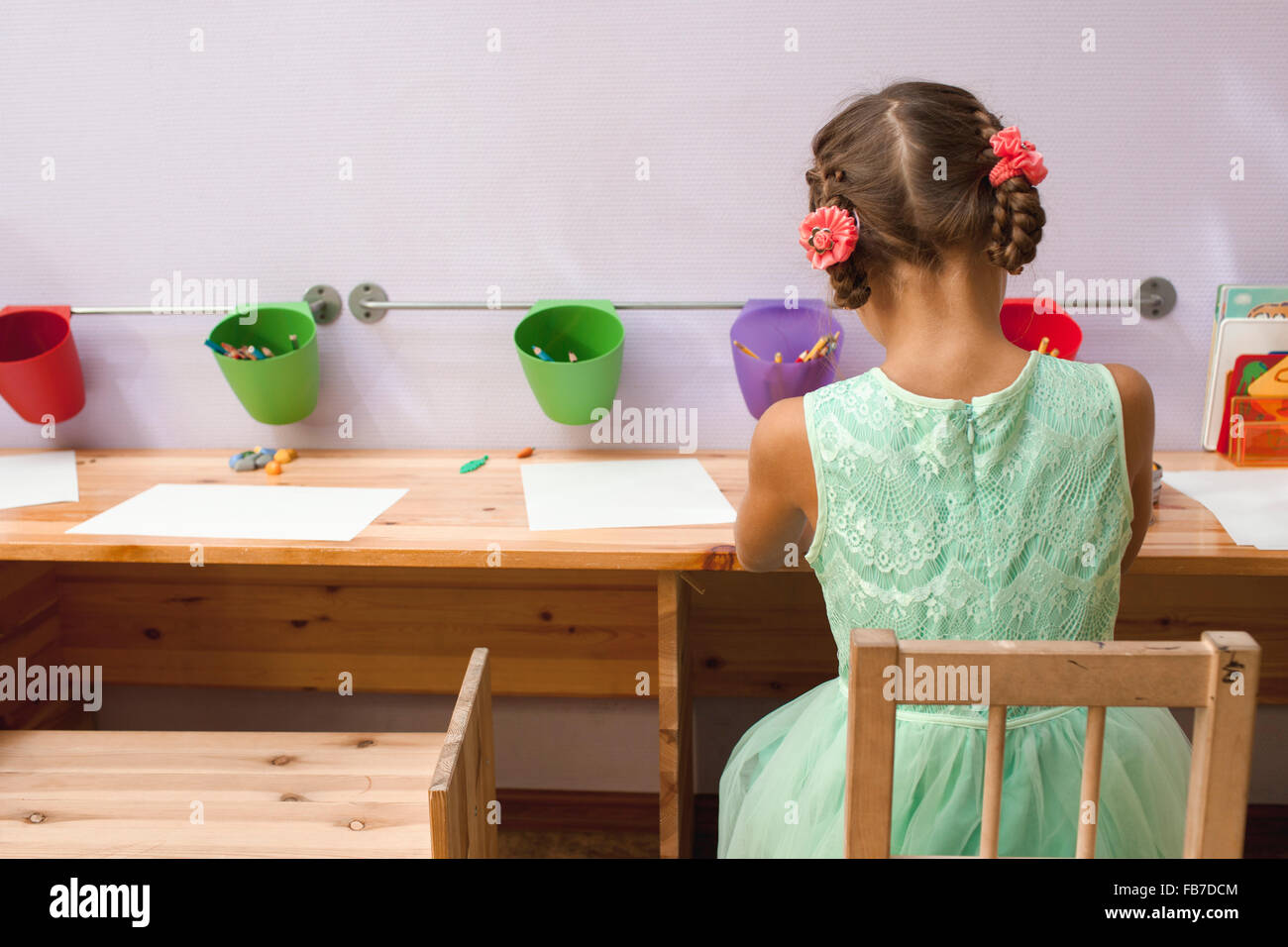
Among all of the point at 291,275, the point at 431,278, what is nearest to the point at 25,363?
the point at 291,275

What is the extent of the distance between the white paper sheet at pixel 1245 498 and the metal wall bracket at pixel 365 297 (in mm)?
1223

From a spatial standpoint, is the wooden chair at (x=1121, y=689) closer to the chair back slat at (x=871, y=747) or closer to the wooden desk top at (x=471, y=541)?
the chair back slat at (x=871, y=747)

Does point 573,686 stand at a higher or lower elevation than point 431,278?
lower

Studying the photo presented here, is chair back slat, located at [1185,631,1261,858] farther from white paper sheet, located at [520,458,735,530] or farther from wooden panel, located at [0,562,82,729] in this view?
wooden panel, located at [0,562,82,729]

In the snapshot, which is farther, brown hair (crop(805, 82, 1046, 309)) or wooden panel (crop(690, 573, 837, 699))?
wooden panel (crop(690, 573, 837, 699))

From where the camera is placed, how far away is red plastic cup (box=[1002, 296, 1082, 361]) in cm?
153

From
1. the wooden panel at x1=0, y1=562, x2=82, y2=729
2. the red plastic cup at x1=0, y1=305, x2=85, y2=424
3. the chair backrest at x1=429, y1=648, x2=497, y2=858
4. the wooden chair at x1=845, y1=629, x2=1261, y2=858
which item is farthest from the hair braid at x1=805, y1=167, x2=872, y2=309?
the wooden panel at x1=0, y1=562, x2=82, y2=729

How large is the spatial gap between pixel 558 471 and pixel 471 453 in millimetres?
197

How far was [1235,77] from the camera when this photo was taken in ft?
4.90

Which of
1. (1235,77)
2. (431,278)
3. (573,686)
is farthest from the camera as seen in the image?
(573,686)


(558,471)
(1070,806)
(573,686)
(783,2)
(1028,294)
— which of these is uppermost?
(783,2)
